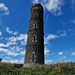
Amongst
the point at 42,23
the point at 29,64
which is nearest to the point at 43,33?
the point at 42,23

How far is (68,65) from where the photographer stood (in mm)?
22875

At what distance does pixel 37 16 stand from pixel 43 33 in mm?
3591

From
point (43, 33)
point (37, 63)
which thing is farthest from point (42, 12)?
point (37, 63)

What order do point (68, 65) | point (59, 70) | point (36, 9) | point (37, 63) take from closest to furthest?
point (59, 70)
point (68, 65)
point (37, 63)
point (36, 9)

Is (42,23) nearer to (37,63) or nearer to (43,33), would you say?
(43,33)

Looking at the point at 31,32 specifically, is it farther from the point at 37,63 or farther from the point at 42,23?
the point at 37,63

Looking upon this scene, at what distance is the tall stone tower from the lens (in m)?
31.0

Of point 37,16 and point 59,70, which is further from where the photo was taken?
point 37,16

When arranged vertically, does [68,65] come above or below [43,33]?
below

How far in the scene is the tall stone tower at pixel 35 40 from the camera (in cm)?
3100

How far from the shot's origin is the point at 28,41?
32.9 meters

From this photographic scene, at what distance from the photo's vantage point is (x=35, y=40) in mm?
32000

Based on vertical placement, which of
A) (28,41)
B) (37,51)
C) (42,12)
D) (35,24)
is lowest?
(37,51)

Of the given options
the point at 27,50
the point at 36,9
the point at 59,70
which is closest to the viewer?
the point at 59,70
